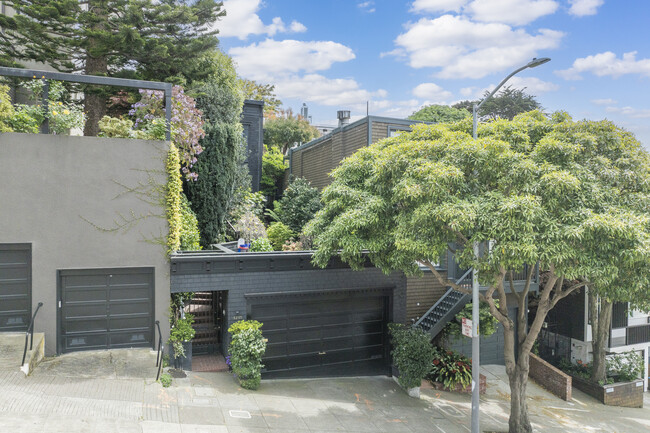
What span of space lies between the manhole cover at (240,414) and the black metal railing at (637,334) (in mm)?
19614

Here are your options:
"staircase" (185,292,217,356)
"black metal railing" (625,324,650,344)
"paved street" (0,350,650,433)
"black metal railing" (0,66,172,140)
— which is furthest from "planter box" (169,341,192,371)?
"black metal railing" (625,324,650,344)

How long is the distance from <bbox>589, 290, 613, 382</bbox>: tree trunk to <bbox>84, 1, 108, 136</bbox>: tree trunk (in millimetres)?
21284

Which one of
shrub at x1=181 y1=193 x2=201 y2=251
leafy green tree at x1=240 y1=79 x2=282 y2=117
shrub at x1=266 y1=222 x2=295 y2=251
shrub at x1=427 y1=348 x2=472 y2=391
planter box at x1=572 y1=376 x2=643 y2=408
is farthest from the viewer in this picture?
leafy green tree at x1=240 y1=79 x2=282 y2=117

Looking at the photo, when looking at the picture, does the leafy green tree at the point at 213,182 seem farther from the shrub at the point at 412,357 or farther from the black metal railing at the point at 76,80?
the shrub at the point at 412,357

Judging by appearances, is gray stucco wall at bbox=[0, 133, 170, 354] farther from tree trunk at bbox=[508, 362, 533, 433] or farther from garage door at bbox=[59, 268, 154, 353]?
tree trunk at bbox=[508, 362, 533, 433]

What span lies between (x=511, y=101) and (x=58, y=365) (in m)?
43.3

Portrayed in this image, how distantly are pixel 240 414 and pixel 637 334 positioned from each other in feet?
68.0

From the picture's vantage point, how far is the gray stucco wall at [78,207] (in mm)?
11344

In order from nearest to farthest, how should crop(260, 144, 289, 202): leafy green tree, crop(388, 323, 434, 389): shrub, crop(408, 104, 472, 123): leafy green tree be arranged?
1. crop(388, 323, 434, 389): shrub
2. crop(260, 144, 289, 202): leafy green tree
3. crop(408, 104, 472, 123): leafy green tree

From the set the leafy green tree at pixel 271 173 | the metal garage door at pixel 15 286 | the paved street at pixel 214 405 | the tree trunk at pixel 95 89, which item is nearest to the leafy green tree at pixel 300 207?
the leafy green tree at pixel 271 173

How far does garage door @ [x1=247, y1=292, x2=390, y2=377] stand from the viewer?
13750 mm

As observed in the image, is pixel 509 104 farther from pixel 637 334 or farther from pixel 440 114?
pixel 637 334

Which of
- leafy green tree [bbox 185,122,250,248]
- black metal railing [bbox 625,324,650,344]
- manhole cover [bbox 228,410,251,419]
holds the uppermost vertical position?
leafy green tree [bbox 185,122,250,248]

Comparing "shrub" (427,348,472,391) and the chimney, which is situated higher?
→ the chimney
